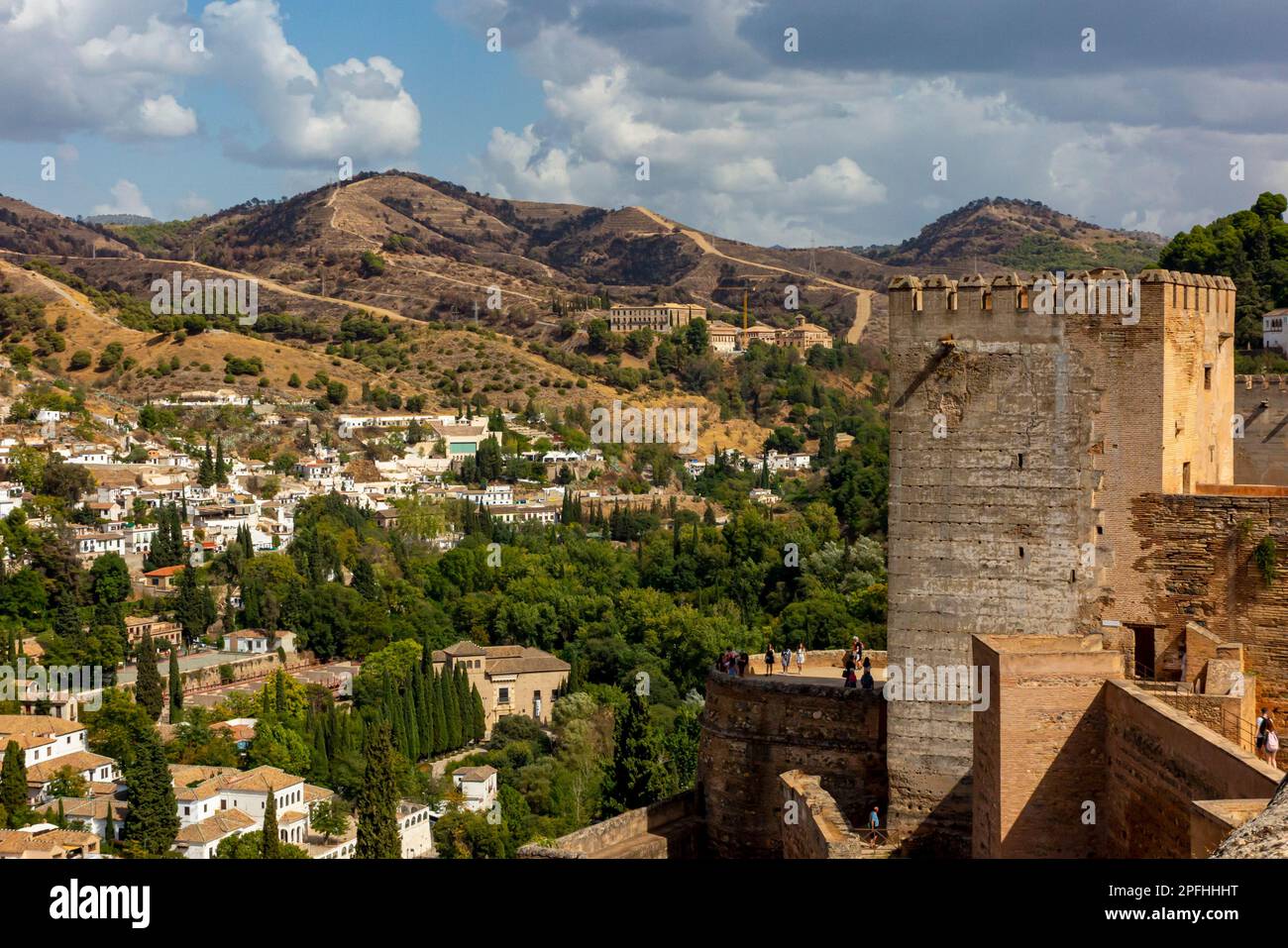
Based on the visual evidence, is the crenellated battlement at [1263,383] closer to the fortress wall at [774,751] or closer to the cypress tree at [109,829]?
the fortress wall at [774,751]

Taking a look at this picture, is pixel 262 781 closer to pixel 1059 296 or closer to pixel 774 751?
pixel 774 751

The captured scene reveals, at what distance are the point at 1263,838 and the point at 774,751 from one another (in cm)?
1156

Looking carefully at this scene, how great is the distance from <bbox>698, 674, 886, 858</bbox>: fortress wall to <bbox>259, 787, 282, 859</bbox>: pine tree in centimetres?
2312

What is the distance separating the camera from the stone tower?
15.5m

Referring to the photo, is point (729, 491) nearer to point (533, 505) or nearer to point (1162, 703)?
point (533, 505)

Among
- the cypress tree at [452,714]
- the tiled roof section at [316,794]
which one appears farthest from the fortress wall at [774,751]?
the cypress tree at [452,714]

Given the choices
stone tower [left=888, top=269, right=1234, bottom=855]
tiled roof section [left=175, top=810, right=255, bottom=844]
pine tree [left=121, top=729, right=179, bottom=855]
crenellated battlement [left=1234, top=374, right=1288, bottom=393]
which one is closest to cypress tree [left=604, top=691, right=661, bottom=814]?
tiled roof section [left=175, top=810, right=255, bottom=844]

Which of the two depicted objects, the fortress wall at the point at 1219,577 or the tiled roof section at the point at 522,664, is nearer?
the fortress wall at the point at 1219,577

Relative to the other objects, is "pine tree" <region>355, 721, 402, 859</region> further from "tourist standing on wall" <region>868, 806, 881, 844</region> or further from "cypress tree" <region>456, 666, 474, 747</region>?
"tourist standing on wall" <region>868, 806, 881, 844</region>

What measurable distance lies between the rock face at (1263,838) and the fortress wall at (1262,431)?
18.6 metres

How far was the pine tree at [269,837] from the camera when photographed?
40.8 metres

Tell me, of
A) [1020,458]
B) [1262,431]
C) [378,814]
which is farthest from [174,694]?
[1020,458]

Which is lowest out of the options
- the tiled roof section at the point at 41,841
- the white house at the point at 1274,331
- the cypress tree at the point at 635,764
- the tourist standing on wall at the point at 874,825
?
the tiled roof section at the point at 41,841
